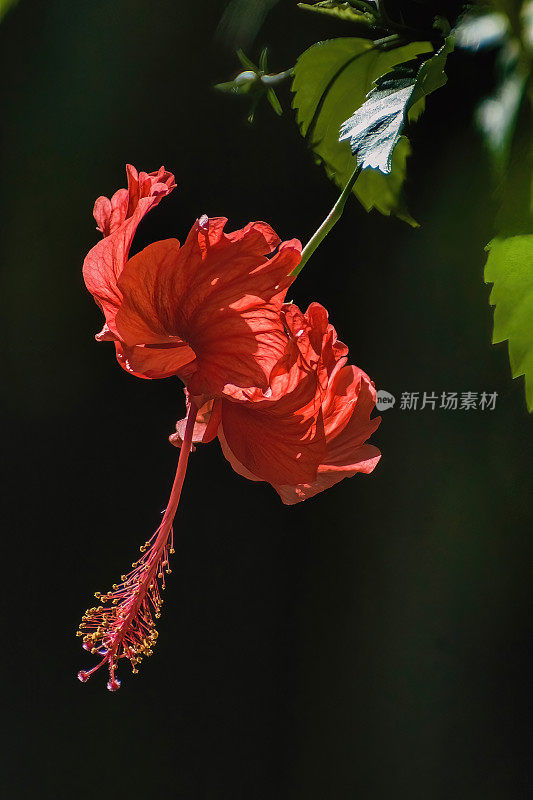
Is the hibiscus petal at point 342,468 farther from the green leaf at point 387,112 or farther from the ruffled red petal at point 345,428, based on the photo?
the green leaf at point 387,112

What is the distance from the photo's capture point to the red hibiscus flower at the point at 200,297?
0.68 feet

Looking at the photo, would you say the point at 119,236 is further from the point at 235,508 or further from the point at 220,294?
the point at 235,508

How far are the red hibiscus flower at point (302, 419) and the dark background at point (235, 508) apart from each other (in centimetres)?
52

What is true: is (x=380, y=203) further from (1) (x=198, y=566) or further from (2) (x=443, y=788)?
(2) (x=443, y=788)

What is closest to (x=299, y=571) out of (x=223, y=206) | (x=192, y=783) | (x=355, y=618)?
(x=355, y=618)

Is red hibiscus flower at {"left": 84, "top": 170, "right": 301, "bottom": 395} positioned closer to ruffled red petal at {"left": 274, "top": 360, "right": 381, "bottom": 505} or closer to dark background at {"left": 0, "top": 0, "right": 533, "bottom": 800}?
ruffled red petal at {"left": 274, "top": 360, "right": 381, "bottom": 505}

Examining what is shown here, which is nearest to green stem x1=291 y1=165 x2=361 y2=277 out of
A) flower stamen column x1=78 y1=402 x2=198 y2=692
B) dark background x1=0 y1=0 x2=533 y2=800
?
flower stamen column x1=78 y1=402 x2=198 y2=692

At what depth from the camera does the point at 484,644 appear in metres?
0.83

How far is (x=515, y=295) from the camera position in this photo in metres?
0.22

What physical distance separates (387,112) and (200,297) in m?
0.07

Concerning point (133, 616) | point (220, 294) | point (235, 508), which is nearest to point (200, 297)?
point (220, 294)

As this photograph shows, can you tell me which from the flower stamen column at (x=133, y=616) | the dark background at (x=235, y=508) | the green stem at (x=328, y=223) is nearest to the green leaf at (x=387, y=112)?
the green stem at (x=328, y=223)

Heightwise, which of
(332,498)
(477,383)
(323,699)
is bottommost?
(323,699)

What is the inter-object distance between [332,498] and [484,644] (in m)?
0.23
